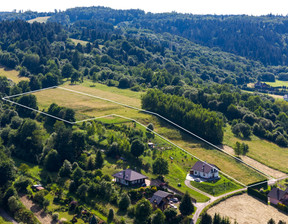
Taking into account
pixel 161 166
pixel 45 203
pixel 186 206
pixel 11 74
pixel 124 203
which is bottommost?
pixel 45 203

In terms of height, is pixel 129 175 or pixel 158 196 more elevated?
pixel 129 175

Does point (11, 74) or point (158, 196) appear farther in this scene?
point (11, 74)

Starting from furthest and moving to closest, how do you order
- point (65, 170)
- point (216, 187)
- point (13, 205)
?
point (65, 170) → point (216, 187) → point (13, 205)

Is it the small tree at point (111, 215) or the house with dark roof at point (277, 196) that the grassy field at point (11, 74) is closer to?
the small tree at point (111, 215)

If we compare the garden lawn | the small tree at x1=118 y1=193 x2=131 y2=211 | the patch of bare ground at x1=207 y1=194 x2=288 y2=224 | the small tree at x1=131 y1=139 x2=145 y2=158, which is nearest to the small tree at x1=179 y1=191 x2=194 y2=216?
the patch of bare ground at x1=207 y1=194 x2=288 y2=224

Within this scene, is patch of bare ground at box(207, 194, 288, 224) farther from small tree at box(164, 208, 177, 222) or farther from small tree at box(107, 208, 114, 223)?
small tree at box(107, 208, 114, 223)

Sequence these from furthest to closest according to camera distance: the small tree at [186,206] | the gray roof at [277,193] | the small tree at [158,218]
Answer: the gray roof at [277,193] → the small tree at [186,206] → the small tree at [158,218]

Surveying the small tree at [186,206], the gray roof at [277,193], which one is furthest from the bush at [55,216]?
the gray roof at [277,193]

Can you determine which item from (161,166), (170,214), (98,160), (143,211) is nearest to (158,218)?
(143,211)

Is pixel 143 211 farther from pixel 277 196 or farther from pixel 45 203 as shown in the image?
pixel 277 196
